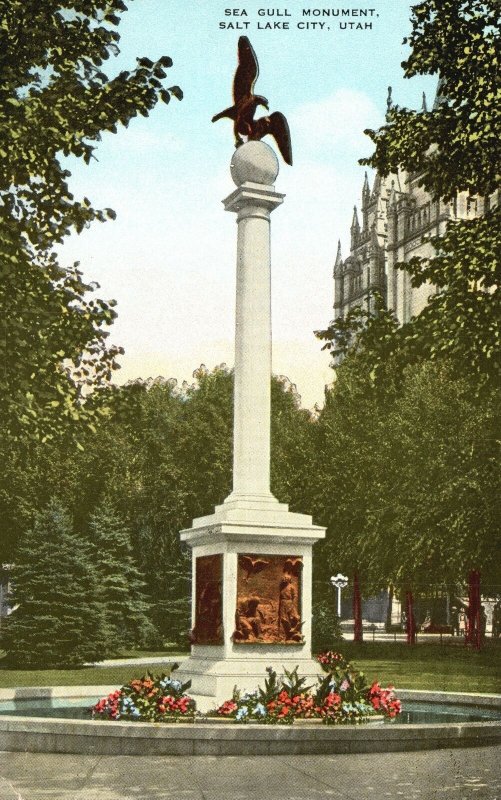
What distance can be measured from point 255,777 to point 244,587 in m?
5.00

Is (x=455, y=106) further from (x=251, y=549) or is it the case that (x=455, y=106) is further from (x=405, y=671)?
(x=405, y=671)

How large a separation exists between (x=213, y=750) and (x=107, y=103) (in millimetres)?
13903

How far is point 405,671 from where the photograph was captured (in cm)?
3250

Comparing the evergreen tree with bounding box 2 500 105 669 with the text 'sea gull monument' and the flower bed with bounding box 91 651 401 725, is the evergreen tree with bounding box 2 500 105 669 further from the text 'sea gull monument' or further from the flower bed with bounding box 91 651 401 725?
the flower bed with bounding box 91 651 401 725

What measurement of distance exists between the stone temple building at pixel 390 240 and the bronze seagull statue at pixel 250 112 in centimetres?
7782

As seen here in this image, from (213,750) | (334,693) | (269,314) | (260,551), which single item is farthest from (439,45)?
(213,750)

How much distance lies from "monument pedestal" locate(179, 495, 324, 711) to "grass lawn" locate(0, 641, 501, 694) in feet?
29.9

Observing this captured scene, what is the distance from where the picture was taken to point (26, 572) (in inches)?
1367

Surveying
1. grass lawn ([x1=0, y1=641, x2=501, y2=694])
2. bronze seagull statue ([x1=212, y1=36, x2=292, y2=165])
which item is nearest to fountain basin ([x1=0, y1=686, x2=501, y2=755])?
bronze seagull statue ([x1=212, y1=36, x2=292, y2=165])

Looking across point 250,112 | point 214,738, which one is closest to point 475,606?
point 250,112

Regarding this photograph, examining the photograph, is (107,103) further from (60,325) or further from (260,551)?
(260,551)

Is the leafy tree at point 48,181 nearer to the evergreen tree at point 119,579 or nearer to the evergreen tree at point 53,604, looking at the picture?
the evergreen tree at point 53,604

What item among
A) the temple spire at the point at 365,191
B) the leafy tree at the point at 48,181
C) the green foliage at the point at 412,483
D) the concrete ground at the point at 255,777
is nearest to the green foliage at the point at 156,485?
the green foliage at the point at 412,483

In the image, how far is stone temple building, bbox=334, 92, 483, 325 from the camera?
107000mm
